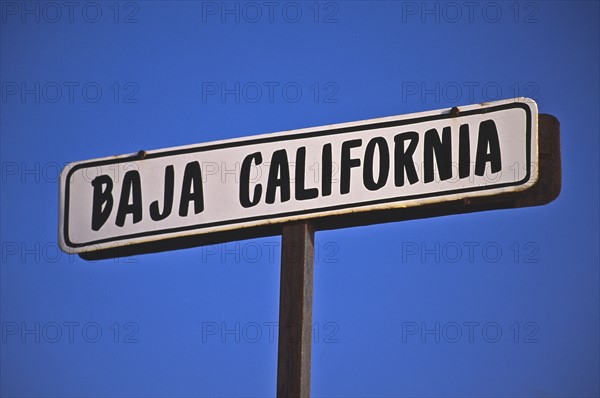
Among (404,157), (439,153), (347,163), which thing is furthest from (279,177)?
(439,153)

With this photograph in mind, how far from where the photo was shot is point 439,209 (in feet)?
8.73

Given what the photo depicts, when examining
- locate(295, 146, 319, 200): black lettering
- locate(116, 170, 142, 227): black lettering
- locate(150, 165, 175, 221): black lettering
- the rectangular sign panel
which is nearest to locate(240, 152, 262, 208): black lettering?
the rectangular sign panel

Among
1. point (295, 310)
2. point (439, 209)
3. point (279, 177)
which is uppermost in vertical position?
point (279, 177)

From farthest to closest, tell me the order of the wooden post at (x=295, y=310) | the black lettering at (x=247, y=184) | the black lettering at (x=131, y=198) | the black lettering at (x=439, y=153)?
the black lettering at (x=131, y=198) < the black lettering at (x=247, y=184) < the black lettering at (x=439, y=153) < the wooden post at (x=295, y=310)

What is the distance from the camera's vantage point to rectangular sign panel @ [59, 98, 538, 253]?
2625 millimetres

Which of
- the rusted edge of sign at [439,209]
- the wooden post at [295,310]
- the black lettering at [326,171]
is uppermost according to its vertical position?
the black lettering at [326,171]

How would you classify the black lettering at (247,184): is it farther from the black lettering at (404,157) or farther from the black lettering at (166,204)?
the black lettering at (404,157)

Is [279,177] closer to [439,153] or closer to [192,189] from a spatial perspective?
[192,189]

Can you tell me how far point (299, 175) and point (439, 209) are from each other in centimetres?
43

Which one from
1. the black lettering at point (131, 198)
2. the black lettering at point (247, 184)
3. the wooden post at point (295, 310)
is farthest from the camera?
the black lettering at point (131, 198)

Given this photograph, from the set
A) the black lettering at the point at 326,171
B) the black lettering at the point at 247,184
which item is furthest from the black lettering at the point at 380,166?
the black lettering at the point at 247,184

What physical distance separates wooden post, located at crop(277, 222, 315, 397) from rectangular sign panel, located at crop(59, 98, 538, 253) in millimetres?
80

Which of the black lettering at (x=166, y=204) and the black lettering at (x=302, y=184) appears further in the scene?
the black lettering at (x=166, y=204)

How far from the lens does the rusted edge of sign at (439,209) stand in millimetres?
2572
